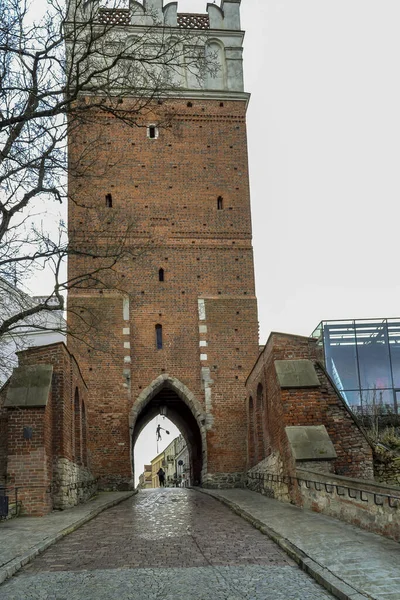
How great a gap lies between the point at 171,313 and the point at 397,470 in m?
10.8

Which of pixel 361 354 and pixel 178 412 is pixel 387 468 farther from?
pixel 178 412

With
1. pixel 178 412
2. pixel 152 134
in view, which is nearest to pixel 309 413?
pixel 152 134

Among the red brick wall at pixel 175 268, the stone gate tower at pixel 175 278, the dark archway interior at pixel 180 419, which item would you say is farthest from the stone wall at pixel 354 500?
the dark archway interior at pixel 180 419

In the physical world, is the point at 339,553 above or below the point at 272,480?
below

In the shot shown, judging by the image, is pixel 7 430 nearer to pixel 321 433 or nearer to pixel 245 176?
pixel 321 433

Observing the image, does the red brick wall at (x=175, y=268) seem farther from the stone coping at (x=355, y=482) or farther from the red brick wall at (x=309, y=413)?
the stone coping at (x=355, y=482)

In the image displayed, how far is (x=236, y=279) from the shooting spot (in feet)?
79.5

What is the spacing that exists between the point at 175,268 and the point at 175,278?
1.17ft

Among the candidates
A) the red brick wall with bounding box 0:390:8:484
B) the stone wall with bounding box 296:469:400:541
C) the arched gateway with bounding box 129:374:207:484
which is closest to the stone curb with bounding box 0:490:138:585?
the red brick wall with bounding box 0:390:8:484

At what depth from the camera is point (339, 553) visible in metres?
7.15

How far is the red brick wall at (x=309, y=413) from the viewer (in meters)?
13.5

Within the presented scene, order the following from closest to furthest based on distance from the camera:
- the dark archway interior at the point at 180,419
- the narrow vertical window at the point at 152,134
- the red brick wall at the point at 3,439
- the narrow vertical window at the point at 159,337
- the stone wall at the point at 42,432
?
the stone wall at the point at 42,432 → the red brick wall at the point at 3,439 → the narrow vertical window at the point at 159,337 → the narrow vertical window at the point at 152,134 → the dark archway interior at the point at 180,419

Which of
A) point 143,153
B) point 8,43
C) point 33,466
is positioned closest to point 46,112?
point 8,43

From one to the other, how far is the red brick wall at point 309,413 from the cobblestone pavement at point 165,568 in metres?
3.26
